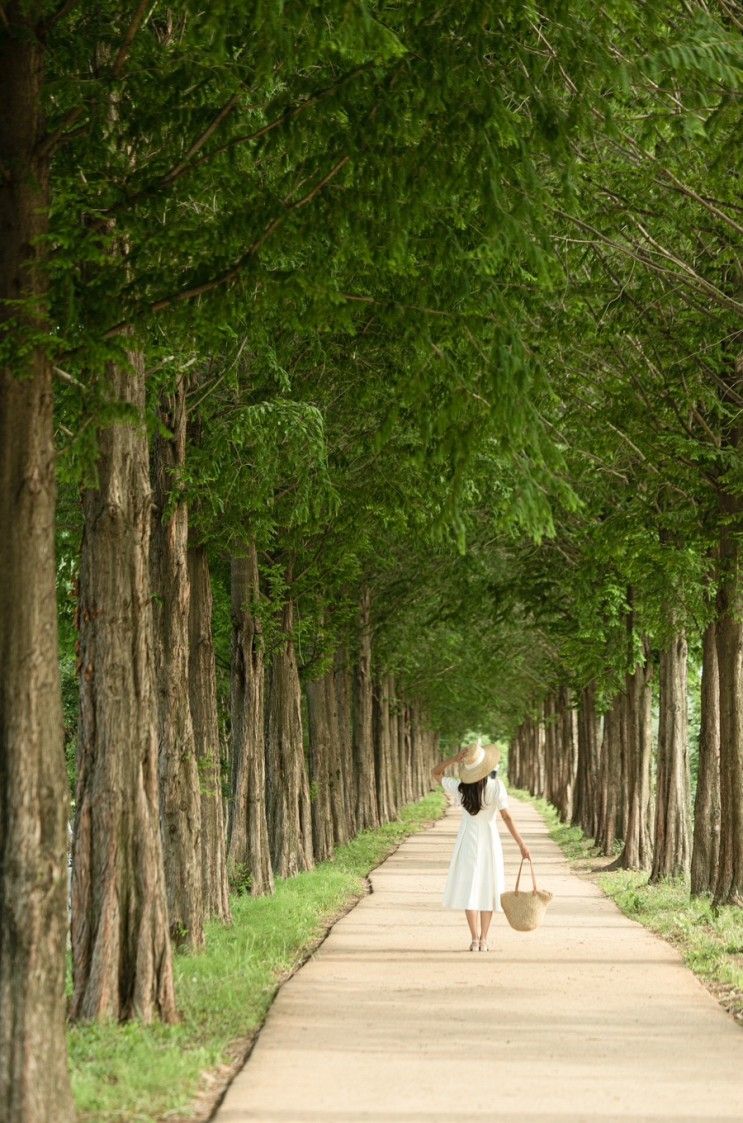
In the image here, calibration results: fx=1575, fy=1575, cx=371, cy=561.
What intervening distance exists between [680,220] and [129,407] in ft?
23.6

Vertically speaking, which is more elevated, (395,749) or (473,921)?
(473,921)

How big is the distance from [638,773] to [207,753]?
12436mm

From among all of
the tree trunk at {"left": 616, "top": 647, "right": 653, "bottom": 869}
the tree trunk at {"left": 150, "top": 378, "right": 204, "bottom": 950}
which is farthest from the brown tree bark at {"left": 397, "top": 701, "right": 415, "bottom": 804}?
the tree trunk at {"left": 150, "top": 378, "right": 204, "bottom": 950}

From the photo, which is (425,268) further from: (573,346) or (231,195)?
(573,346)

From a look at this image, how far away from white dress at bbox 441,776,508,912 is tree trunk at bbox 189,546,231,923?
9.10ft

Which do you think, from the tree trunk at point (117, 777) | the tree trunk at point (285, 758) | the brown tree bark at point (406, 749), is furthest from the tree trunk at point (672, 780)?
the brown tree bark at point (406, 749)

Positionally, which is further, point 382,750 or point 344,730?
point 382,750

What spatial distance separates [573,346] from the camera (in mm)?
16578

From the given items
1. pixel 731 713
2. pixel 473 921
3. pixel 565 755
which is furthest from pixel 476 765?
pixel 565 755

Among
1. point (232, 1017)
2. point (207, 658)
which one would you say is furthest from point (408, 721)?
point (232, 1017)

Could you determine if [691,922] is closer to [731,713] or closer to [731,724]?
[731,724]

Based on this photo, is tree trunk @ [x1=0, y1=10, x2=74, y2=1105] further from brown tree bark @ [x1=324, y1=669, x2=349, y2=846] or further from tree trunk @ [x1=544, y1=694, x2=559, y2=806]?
tree trunk @ [x1=544, y1=694, x2=559, y2=806]

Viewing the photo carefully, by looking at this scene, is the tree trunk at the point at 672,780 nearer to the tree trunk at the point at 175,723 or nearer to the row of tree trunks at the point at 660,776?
the row of tree trunks at the point at 660,776

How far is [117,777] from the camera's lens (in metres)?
10.3
